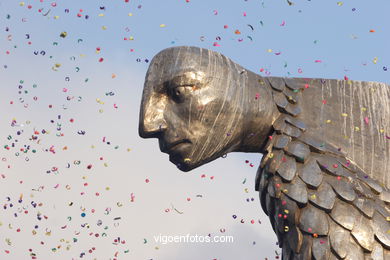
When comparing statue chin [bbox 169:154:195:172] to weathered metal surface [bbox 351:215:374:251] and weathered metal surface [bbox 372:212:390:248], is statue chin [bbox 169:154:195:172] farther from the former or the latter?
weathered metal surface [bbox 372:212:390:248]

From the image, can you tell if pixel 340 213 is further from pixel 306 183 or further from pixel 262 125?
pixel 262 125

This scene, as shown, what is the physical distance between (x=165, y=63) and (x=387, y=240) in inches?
162

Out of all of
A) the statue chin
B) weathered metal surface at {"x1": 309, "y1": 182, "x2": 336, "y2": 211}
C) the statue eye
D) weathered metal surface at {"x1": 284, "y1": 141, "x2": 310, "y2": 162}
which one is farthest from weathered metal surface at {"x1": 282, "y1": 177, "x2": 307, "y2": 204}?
the statue eye

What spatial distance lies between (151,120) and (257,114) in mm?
1603

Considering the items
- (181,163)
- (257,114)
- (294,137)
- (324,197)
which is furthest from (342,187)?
(181,163)

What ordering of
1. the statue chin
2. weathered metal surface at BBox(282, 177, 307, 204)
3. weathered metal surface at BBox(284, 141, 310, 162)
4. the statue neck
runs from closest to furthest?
weathered metal surface at BBox(282, 177, 307, 204)
weathered metal surface at BBox(284, 141, 310, 162)
the statue chin
the statue neck

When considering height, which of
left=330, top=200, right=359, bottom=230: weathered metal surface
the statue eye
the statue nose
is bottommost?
left=330, top=200, right=359, bottom=230: weathered metal surface

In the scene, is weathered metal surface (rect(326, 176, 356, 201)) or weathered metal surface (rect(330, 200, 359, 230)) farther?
weathered metal surface (rect(326, 176, 356, 201))

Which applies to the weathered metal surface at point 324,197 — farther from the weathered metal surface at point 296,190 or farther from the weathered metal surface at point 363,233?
the weathered metal surface at point 363,233

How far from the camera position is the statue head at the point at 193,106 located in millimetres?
12742

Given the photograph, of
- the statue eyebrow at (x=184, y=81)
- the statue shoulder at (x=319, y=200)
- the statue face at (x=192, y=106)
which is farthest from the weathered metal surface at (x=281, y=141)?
the statue eyebrow at (x=184, y=81)

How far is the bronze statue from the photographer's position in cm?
1211

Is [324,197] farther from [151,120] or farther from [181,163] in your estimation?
[151,120]

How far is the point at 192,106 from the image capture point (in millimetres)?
12680
